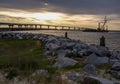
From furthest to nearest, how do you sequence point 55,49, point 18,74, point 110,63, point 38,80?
point 55,49 → point 110,63 → point 18,74 → point 38,80

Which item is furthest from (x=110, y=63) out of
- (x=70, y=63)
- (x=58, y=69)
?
(x=58, y=69)

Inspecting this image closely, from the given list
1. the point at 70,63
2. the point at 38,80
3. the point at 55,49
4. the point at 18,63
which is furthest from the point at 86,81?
the point at 55,49

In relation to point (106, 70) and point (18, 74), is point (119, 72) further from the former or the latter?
point (18, 74)

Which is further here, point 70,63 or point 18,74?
point 70,63

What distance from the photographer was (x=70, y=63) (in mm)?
10992

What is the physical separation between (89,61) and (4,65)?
386 centimetres

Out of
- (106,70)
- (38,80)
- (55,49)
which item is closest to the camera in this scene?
(38,80)

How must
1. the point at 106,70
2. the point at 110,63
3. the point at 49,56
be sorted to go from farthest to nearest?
the point at 49,56
the point at 110,63
the point at 106,70

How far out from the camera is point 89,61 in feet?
38.1

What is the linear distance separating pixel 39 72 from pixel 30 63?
1.66m

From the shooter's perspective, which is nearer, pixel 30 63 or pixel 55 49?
pixel 30 63

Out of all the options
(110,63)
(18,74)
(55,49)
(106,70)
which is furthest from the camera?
(55,49)

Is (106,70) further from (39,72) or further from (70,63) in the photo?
(39,72)

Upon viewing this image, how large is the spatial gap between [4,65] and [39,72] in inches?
93.7
